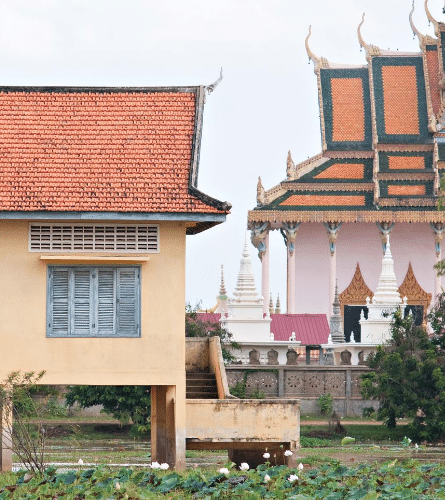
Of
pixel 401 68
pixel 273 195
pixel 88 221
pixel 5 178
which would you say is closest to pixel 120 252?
pixel 88 221

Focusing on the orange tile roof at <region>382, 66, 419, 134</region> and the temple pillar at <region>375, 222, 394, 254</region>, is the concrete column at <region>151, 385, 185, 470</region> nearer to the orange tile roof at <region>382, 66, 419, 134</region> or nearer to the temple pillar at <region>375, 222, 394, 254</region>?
the temple pillar at <region>375, 222, 394, 254</region>

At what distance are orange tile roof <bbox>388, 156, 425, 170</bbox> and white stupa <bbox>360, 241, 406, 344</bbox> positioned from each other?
5.26 metres

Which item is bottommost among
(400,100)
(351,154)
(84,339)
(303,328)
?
(84,339)

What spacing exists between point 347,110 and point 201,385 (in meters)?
32.4

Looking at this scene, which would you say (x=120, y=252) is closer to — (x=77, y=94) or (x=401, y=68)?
(x=77, y=94)

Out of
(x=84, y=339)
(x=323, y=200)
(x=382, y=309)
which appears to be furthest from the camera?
(x=323, y=200)

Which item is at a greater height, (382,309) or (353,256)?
(353,256)

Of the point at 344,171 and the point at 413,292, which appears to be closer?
the point at 344,171

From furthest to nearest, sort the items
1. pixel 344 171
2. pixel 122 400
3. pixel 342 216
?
pixel 344 171, pixel 342 216, pixel 122 400

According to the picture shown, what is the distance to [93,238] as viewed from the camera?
2003cm

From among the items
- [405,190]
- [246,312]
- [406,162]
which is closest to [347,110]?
[406,162]

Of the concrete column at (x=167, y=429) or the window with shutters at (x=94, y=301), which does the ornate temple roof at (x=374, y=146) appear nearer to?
the concrete column at (x=167, y=429)

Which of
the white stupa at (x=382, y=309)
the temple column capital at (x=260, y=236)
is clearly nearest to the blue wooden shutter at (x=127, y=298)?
the white stupa at (x=382, y=309)

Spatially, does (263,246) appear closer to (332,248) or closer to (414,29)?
(332,248)
